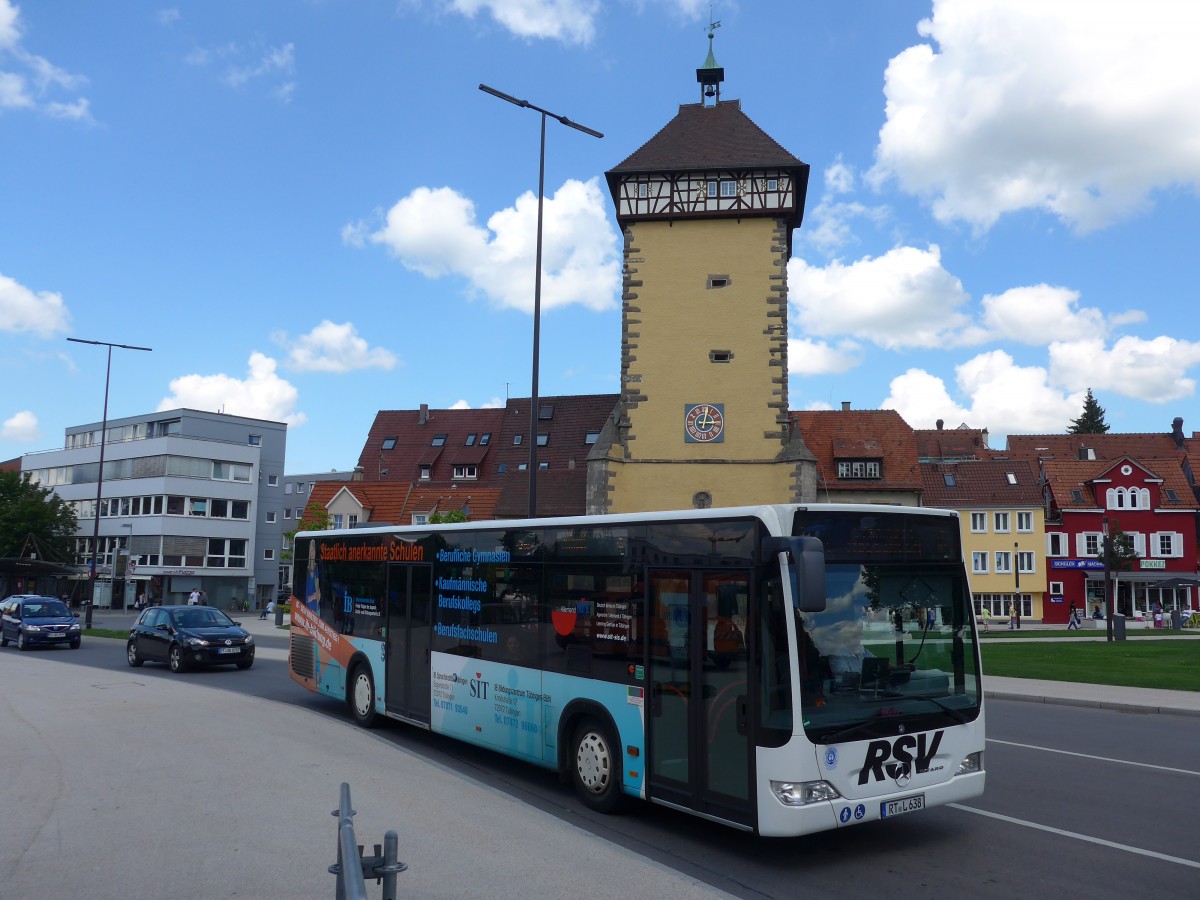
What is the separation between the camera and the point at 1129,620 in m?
62.1

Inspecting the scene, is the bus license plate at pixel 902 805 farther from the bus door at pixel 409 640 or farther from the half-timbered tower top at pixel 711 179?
the half-timbered tower top at pixel 711 179

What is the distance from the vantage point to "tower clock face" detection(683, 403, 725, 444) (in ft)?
120

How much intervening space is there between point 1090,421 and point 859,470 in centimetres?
5163

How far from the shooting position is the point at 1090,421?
304 ft

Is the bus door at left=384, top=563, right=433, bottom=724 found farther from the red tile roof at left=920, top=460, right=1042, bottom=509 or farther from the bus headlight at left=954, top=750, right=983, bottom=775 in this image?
the red tile roof at left=920, top=460, right=1042, bottom=509

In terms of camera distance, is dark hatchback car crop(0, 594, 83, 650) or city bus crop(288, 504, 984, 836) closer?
city bus crop(288, 504, 984, 836)

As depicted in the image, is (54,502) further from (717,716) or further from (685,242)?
(717,716)

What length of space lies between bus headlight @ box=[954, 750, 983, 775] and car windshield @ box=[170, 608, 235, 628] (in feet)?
59.5

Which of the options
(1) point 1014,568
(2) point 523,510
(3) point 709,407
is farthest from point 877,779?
(1) point 1014,568

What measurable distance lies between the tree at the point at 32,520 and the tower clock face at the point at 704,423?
168 ft

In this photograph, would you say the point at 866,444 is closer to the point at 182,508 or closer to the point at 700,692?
the point at 182,508

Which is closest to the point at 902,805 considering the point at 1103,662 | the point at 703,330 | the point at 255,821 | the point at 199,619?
the point at 255,821

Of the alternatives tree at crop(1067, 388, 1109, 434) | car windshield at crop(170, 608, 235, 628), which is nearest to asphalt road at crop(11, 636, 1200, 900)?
car windshield at crop(170, 608, 235, 628)

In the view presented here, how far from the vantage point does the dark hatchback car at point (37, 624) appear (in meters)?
28.3
